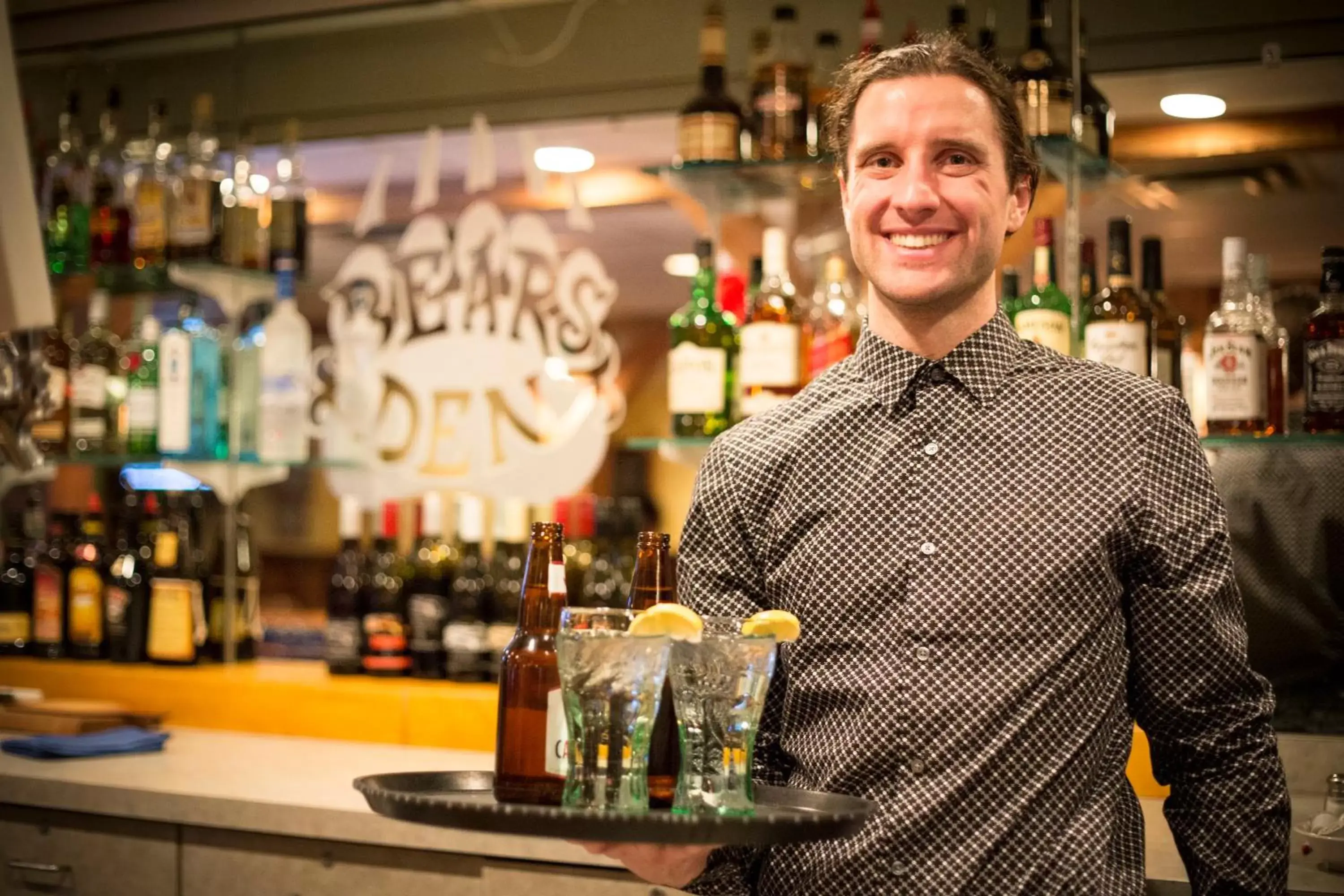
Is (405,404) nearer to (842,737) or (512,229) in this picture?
(512,229)

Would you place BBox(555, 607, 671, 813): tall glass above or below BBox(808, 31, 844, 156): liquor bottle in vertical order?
below

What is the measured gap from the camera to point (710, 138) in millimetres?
2500

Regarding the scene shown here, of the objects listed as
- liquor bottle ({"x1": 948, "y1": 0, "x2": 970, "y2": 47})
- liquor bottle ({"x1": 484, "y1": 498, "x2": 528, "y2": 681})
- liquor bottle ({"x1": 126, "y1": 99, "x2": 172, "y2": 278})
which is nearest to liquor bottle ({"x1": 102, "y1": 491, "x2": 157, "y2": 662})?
liquor bottle ({"x1": 126, "y1": 99, "x2": 172, "y2": 278})

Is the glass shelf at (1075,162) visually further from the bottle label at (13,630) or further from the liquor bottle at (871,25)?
the bottle label at (13,630)

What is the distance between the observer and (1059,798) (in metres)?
1.33

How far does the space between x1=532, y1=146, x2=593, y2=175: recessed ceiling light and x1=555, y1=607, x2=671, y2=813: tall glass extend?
6.67 ft

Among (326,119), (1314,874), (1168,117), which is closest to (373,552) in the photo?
(326,119)

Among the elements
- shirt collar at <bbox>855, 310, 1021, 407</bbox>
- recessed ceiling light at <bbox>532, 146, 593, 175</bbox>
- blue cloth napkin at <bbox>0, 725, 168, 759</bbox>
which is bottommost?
blue cloth napkin at <bbox>0, 725, 168, 759</bbox>

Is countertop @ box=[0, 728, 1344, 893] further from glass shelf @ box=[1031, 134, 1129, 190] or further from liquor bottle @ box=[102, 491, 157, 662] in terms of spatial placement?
glass shelf @ box=[1031, 134, 1129, 190]

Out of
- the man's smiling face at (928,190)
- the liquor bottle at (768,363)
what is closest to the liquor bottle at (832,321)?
the liquor bottle at (768,363)

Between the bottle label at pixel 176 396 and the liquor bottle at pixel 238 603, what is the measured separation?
0.23 meters

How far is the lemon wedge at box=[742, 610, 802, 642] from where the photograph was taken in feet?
3.85

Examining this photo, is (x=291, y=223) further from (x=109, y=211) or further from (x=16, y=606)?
(x=16, y=606)

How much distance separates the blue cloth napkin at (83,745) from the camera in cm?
253
